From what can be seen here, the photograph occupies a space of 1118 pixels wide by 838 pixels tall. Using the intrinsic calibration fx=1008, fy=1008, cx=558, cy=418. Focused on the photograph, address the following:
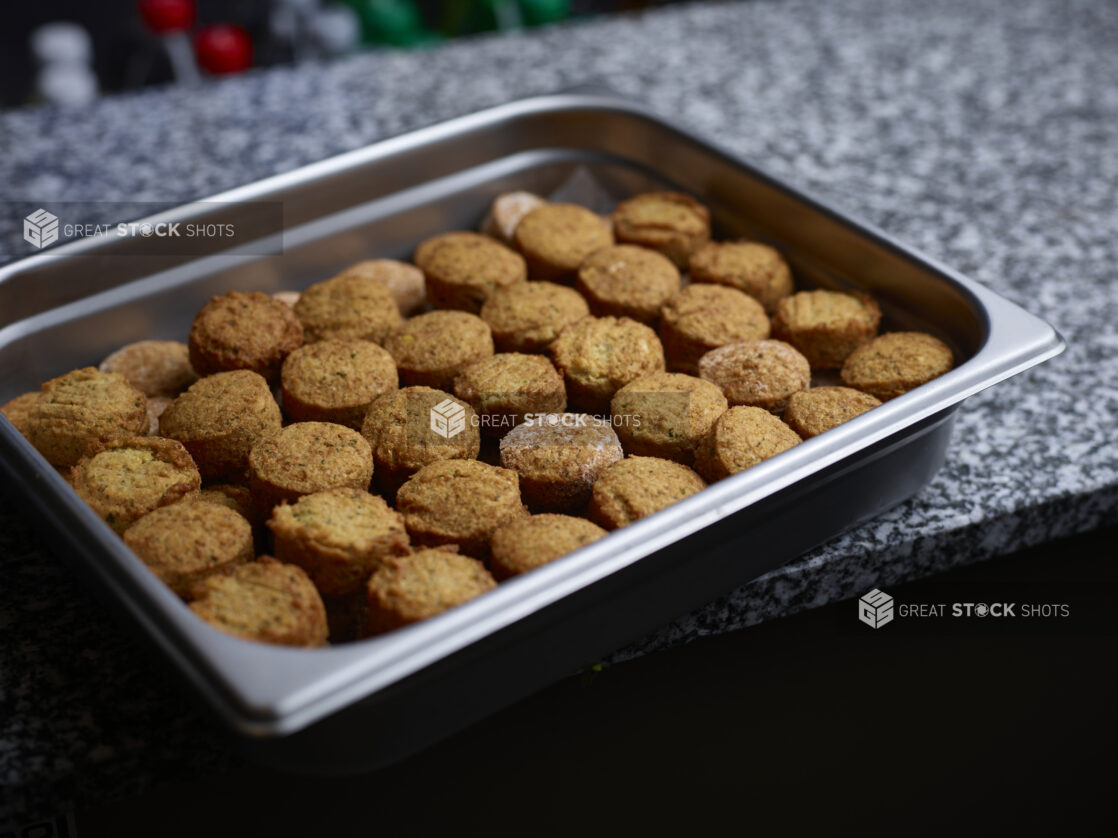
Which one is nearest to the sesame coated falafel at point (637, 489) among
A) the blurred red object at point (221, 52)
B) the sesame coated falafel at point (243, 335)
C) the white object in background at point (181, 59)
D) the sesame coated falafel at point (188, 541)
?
the sesame coated falafel at point (188, 541)

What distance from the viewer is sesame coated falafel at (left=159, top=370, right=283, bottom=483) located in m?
1.11

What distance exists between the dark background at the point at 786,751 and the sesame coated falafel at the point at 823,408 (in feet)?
0.73

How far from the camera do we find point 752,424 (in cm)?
110

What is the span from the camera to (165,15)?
2.26 metres

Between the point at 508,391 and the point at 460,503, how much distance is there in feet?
0.63

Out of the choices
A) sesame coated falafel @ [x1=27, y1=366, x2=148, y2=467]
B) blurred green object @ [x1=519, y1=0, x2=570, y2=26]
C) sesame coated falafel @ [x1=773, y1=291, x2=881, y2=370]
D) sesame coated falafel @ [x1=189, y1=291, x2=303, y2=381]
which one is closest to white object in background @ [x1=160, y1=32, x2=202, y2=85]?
blurred green object @ [x1=519, y1=0, x2=570, y2=26]

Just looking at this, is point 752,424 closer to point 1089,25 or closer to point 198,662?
point 198,662

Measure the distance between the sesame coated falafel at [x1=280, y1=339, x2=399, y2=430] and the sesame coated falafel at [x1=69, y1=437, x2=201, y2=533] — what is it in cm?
15

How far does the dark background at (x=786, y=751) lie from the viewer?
1.03 metres

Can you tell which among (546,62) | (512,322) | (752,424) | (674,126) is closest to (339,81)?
(546,62)

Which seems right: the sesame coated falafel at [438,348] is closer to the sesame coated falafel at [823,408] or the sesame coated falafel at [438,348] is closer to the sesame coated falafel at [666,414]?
the sesame coated falafel at [666,414]

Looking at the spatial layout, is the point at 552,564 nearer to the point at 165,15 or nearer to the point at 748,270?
the point at 748,270

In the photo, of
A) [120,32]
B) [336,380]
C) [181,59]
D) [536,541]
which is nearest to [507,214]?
[336,380]

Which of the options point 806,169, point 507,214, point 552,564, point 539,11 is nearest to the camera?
point 552,564
